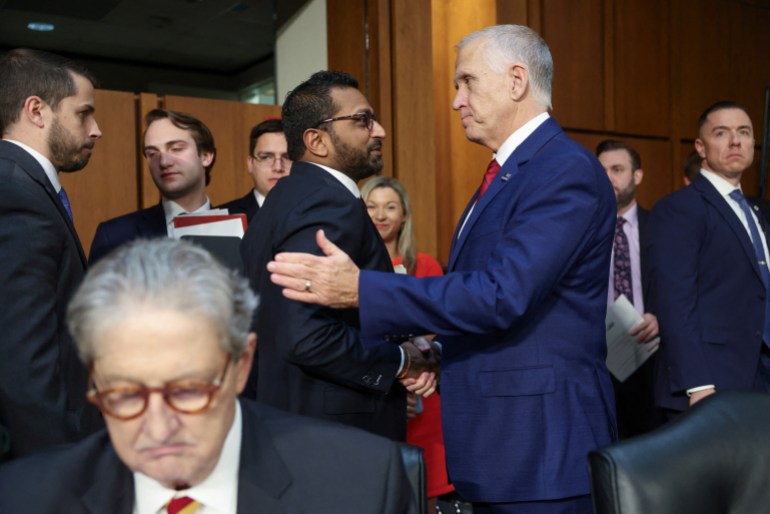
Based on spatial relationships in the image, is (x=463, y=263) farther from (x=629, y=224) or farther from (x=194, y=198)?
(x=629, y=224)

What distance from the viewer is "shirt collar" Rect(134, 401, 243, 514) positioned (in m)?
1.12

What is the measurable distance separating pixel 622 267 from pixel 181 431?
11.1 ft

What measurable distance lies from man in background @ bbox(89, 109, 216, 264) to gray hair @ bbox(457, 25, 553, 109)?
64.0 inches

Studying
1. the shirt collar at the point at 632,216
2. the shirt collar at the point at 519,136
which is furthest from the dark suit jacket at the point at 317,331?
the shirt collar at the point at 632,216

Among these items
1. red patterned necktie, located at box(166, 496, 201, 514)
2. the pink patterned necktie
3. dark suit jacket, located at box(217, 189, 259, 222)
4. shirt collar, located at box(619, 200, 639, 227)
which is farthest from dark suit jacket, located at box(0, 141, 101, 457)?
shirt collar, located at box(619, 200, 639, 227)

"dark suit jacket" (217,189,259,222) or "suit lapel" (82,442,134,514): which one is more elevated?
"dark suit jacket" (217,189,259,222)

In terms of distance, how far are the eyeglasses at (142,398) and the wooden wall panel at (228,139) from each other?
393 cm

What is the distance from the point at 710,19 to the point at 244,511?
6.54 metres

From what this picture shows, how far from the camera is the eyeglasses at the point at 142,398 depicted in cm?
102

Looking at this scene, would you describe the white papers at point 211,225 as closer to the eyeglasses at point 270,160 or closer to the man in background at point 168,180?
the man in background at point 168,180

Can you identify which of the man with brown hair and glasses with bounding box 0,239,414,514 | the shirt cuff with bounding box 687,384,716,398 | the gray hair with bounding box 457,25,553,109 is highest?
the gray hair with bounding box 457,25,553,109

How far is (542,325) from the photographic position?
1953mm

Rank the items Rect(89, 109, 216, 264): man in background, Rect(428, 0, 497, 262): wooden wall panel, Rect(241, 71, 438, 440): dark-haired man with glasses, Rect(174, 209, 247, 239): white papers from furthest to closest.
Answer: Rect(428, 0, 497, 262): wooden wall panel, Rect(89, 109, 216, 264): man in background, Rect(174, 209, 247, 239): white papers, Rect(241, 71, 438, 440): dark-haired man with glasses

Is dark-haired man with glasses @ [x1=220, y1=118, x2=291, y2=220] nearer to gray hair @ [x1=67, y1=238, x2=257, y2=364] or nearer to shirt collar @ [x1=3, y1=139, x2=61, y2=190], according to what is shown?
shirt collar @ [x1=3, y1=139, x2=61, y2=190]
